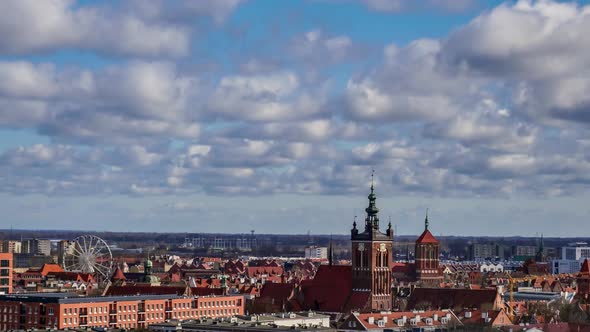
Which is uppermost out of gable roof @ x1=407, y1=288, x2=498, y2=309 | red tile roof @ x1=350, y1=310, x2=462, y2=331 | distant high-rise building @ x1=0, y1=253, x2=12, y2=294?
distant high-rise building @ x1=0, y1=253, x2=12, y2=294

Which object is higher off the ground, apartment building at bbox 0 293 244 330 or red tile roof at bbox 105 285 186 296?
red tile roof at bbox 105 285 186 296

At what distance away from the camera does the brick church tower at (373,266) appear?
164 metres

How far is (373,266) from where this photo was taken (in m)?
164

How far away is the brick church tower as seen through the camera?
16400cm

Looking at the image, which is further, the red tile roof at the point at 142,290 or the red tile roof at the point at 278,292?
the red tile roof at the point at 278,292

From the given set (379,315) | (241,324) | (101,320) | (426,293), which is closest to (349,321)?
(379,315)

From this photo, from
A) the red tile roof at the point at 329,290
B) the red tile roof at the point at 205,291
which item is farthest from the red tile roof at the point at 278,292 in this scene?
the red tile roof at the point at 205,291

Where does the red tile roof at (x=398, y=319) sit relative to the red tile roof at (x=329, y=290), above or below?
below

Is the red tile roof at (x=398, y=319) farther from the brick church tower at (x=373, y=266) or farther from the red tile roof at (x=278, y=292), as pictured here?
the red tile roof at (x=278, y=292)

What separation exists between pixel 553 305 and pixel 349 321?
46304 mm

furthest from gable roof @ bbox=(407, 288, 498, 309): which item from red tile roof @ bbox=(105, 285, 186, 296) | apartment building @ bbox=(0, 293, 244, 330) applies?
red tile roof @ bbox=(105, 285, 186, 296)

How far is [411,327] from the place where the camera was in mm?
135250

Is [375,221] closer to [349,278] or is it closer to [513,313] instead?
[349,278]

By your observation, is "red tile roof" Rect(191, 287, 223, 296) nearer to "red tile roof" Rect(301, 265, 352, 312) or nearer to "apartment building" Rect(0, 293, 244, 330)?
"red tile roof" Rect(301, 265, 352, 312)
